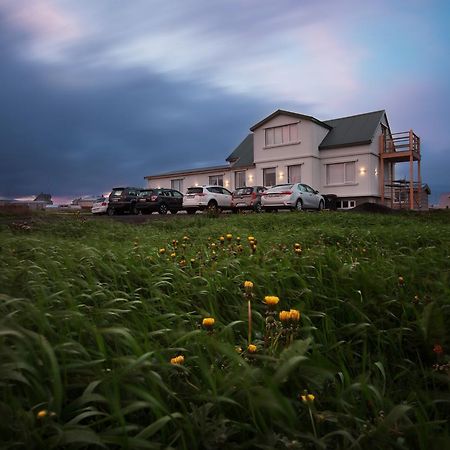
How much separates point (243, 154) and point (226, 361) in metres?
32.0

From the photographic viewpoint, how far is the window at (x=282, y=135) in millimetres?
27891

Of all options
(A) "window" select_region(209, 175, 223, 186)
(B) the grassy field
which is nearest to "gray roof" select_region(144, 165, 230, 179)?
(A) "window" select_region(209, 175, 223, 186)

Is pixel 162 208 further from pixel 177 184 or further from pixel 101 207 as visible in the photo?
pixel 177 184

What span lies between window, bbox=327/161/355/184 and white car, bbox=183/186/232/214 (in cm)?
935

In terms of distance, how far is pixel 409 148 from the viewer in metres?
25.8

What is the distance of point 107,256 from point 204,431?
3.03m

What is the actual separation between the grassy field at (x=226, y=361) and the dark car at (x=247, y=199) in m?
17.5

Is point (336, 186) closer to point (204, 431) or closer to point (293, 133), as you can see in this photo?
Result: point (293, 133)

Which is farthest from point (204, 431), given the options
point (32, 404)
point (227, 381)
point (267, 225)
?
point (267, 225)

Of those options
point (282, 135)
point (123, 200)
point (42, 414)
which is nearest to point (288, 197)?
point (282, 135)

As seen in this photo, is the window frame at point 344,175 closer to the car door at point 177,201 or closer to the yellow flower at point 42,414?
the car door at point 177,201

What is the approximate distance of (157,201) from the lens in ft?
74.8

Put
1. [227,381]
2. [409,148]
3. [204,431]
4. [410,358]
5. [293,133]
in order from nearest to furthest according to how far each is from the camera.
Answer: [204,431] → [227,381] → [410,358] → [409,148] → [293,133]

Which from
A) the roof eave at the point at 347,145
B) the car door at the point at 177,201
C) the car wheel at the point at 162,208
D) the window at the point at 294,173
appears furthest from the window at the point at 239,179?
the car wheel at the point at 162,208
